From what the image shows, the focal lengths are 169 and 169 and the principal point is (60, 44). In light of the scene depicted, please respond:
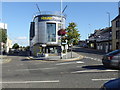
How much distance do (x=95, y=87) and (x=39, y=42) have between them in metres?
32.8

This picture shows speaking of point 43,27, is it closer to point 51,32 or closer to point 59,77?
point 51,32

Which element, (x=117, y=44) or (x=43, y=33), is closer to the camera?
(x=43, y=33)

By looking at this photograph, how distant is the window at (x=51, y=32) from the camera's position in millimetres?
38719

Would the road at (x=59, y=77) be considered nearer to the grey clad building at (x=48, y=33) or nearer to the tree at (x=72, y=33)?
the tree at (x=72, y=33)

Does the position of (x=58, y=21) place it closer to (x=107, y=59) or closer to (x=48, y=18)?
(x=48, y=18)

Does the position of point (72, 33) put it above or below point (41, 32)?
below

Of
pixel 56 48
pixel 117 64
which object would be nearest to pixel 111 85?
pixel 117 64

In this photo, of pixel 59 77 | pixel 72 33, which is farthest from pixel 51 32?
pixel 59 77

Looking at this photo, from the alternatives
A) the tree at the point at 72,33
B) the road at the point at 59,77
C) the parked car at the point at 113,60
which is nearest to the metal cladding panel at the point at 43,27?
the tree at the point at 72,33

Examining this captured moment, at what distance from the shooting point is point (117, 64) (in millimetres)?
11102

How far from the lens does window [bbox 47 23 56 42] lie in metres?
38.7

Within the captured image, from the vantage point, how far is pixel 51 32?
38.9m

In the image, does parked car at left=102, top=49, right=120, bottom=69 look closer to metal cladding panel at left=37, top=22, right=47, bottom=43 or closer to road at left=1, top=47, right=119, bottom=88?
road at left=1, top=47, right=119, bottom=88

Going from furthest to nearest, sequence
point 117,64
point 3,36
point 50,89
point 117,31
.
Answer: point 117,31, point 3,36, point 117,64, point 50,89
